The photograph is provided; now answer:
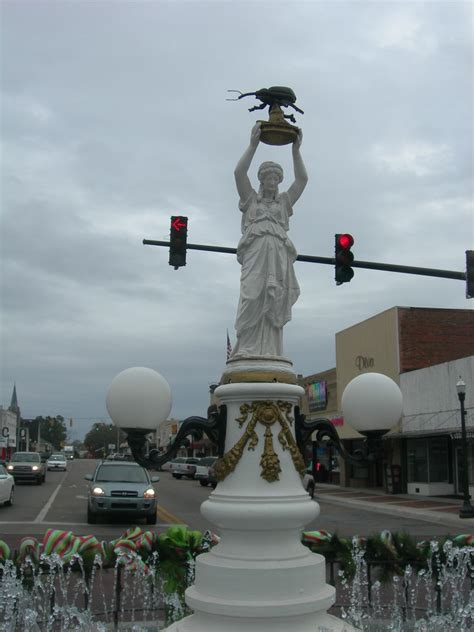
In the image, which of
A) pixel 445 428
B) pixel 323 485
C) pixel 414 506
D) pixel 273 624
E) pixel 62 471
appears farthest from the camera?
pixel 62 471

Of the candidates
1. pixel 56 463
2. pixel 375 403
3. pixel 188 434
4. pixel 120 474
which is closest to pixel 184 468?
pixel 56 463

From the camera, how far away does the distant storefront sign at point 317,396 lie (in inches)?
1419

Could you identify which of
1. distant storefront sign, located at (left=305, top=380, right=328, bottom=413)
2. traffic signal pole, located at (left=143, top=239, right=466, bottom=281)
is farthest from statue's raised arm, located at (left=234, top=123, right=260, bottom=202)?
distant storefront sign, located at (left=305, top=380, right=328, bottom=413)

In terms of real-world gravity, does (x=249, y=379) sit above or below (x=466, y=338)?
below

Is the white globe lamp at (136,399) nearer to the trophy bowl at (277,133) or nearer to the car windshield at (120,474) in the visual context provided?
the trophy bowl at (277,133)

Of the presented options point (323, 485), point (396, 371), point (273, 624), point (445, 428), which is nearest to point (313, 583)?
point (273, 624)

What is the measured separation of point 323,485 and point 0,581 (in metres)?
31.2

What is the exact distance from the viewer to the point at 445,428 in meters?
24.2

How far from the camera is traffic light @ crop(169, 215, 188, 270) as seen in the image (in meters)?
10.2

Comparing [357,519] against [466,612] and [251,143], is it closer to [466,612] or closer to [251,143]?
[466,612]

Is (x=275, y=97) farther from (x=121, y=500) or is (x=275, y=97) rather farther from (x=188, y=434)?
(x=121, y=500)

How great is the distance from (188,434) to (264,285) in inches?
43.6

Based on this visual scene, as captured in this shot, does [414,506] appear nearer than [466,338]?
Yes

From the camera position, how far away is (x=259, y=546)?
3.92m
